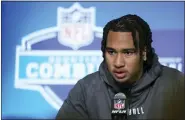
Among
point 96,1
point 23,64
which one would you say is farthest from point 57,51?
point 96,1

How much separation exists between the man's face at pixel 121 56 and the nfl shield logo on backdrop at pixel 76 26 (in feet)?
2.29

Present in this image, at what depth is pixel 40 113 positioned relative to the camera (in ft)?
5.33

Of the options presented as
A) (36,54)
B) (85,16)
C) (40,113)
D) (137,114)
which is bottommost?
(40,113)

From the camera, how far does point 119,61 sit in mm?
889

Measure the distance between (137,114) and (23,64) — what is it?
798mm

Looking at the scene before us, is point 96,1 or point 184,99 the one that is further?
point 96,1

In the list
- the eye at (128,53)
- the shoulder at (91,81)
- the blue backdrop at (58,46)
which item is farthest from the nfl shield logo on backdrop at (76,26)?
the eye at (128,53)

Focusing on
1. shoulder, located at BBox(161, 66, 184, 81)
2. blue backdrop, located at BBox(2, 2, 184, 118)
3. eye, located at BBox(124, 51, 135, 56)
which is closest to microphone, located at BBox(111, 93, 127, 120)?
eye, located at BBox(124, 51, 135, 56)

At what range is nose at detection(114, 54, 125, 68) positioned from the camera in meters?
0.89

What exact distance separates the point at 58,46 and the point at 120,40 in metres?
0.77

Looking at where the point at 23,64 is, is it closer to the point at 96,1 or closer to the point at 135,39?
the point at 96,1

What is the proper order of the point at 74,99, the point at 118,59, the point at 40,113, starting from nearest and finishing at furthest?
the point at 118,59
the point at 74,99
the point at 40,113

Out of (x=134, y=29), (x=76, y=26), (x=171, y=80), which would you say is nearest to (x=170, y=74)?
(x=171, y=80)

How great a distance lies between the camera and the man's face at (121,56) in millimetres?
898
